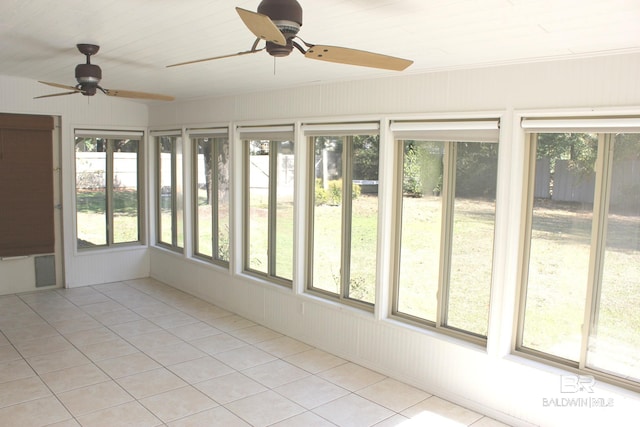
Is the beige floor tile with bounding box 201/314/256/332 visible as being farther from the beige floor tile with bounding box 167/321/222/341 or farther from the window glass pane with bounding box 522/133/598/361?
the window glass pane with bounding box 522/133/598/361

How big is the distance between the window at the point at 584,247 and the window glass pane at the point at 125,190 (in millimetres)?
5845

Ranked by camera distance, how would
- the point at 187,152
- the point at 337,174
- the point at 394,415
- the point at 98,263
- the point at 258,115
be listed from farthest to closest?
the point at 98,263
the point at 187,152
the point at 258,115
the point at 337,174
the point at 394,415

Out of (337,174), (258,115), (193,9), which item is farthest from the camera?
(258,115)

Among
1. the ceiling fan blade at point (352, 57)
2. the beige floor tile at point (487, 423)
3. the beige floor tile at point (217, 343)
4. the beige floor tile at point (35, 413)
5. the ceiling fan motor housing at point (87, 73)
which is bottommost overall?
the beige floor tile at point (35, 413)

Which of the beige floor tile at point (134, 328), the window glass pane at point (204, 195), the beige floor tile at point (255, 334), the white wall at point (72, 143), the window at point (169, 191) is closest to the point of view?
the beige floor tile at point (255, 334)

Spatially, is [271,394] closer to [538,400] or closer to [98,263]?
[538,400]

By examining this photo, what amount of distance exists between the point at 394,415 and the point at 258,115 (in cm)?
333

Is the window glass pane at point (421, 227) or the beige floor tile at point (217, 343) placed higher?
the window glass pane at point (421, 227)

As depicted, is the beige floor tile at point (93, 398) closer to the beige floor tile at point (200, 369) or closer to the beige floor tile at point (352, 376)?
the beige floor tile at point (200, 369)

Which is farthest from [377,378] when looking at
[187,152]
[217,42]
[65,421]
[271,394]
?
[187,152]

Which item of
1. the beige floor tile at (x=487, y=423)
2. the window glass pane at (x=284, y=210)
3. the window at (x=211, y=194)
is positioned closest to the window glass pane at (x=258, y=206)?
the window glass pane at (x=284, y=210)

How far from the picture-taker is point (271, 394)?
4.15 meters

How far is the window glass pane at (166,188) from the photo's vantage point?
24.7 feet

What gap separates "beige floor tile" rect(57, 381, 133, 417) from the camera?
386cm
